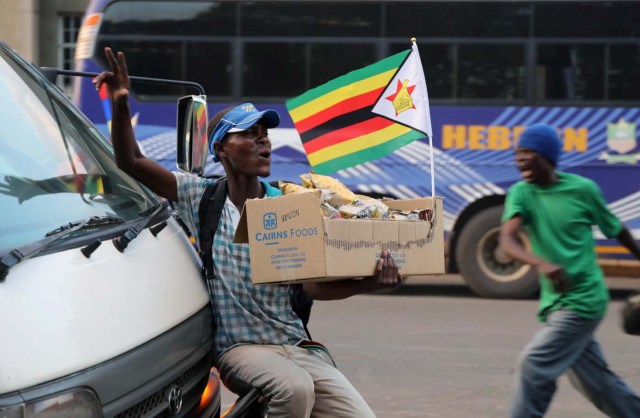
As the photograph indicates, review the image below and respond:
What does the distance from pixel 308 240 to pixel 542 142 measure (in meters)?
1.92

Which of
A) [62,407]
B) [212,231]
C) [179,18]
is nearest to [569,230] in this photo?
[212,231]

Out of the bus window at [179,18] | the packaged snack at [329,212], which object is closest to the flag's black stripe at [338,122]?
the packaged snack at [329,212]

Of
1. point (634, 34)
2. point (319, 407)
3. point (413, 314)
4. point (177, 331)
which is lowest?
point (413, 314)

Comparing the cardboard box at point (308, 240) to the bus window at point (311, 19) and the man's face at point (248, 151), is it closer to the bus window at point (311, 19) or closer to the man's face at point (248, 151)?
the man's face at point (248, 151)

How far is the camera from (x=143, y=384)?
2.69m

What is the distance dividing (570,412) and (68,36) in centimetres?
1432

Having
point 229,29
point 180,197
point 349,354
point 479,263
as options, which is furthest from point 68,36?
point 180,197

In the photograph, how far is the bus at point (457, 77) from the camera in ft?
36.1

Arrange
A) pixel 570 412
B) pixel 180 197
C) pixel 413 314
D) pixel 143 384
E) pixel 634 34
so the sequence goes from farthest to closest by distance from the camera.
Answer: pixel 634 34 → pixel 413 314 → pixel 570 412 → pixel 180 197 → pixel 143 384

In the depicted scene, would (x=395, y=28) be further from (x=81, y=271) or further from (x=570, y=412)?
(x=81, y=271)

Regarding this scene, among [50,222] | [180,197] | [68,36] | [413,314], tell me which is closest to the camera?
[50,222]

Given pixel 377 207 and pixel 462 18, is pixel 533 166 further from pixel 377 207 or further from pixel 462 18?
pixel 462 18

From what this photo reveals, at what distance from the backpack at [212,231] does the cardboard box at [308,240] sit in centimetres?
24

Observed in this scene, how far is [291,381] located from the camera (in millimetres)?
3115
